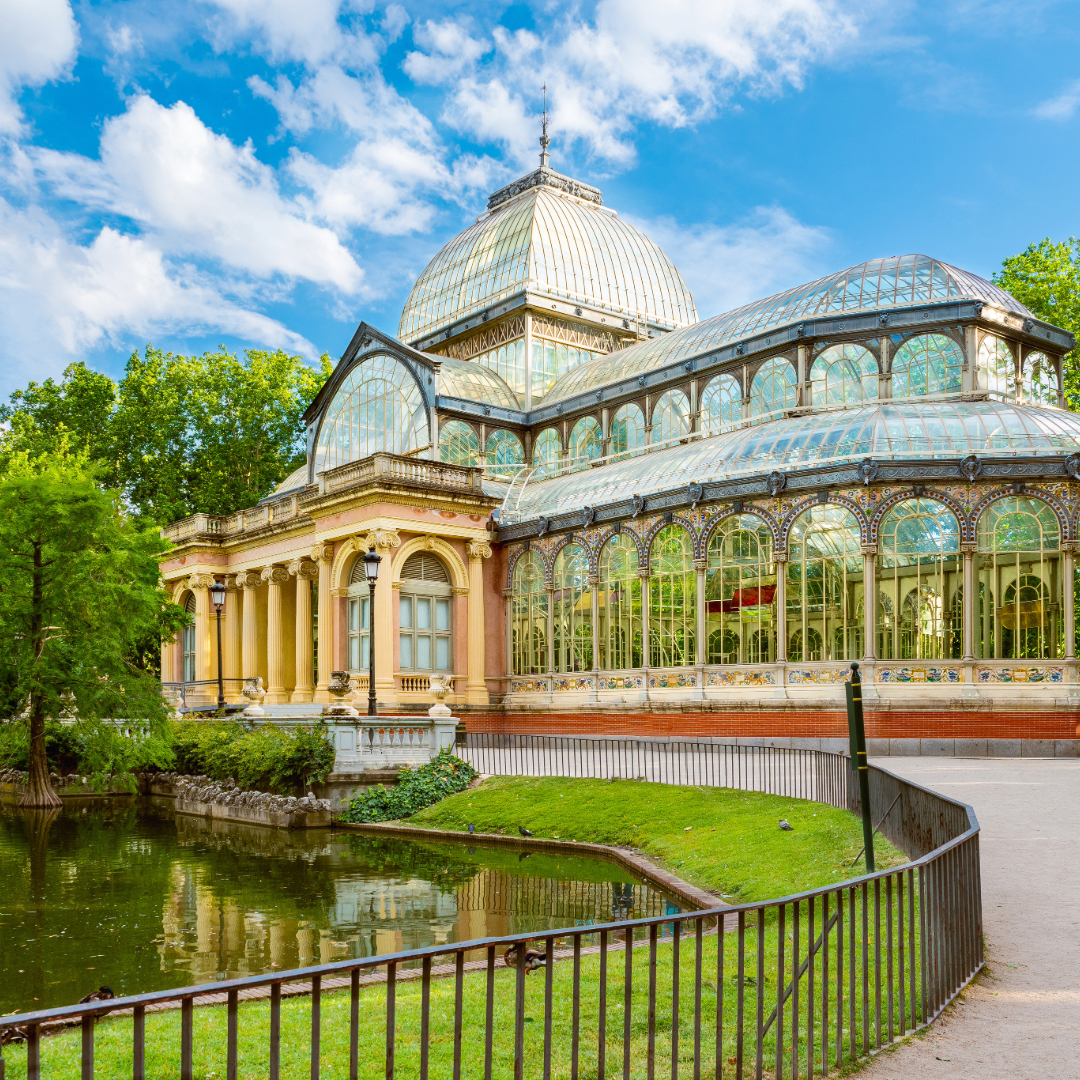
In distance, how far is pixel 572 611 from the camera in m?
33.0

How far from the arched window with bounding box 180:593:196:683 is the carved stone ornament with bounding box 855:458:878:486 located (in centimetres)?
2689

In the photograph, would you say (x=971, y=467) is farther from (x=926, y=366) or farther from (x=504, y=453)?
(x=504, y=453)

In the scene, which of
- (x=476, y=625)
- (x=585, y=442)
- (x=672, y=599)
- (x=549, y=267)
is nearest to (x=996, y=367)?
(x=672, y=599)

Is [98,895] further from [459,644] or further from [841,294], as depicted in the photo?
[841,294]

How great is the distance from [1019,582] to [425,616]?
53.9 feet

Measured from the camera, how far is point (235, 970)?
33.1ft

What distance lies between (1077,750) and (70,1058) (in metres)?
22.6

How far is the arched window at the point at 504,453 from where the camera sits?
3953cm

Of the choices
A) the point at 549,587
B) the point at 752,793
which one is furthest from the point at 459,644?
the point at 752,793

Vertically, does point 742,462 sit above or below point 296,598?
above

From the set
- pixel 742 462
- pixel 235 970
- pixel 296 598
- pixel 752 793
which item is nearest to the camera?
pixel 235 970

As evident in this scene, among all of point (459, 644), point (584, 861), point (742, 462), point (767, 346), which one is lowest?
point (584, 861)

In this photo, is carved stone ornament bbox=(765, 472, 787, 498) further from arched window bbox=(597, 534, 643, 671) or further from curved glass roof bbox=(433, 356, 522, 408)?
curved glass roof bbox=(433, 356, 522, 408)

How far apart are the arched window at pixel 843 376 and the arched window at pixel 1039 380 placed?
14.0ft
